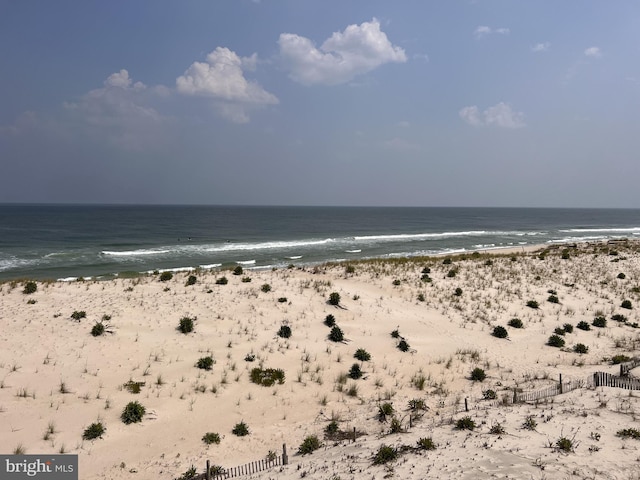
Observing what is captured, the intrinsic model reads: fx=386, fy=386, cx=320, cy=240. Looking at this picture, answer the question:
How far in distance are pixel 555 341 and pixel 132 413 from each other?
2134 centimetres

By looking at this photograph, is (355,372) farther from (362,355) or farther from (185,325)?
(185,325)

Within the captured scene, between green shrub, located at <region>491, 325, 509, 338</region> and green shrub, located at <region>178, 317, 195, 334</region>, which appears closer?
green shrub, located at <region>178, 317, 195, 334</region>

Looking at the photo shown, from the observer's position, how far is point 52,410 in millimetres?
13844

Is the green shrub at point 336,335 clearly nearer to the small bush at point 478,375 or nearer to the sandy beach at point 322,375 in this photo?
the sandy beach at point 322,375

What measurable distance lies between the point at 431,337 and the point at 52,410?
1838 cm

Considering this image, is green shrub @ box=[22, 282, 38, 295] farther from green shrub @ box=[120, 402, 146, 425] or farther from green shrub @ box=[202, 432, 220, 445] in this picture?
green shrub @ box=[202, 432, 220, 445]

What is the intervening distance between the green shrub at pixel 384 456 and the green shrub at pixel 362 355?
27.5 feet

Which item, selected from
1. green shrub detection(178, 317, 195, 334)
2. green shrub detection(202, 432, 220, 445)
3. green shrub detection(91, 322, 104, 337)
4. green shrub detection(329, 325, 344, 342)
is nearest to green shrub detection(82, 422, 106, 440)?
green shrub detection(202, 432, 220, 445)

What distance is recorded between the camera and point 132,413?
538 inches

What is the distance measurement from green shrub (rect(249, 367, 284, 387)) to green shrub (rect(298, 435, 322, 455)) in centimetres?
456

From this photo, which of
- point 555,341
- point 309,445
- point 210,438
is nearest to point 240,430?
point 210,438

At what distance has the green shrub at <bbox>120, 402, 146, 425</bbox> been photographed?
44.4ft

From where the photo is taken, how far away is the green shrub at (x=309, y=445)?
39.5ft

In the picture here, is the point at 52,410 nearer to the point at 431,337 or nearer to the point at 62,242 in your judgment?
the point at 431,337
